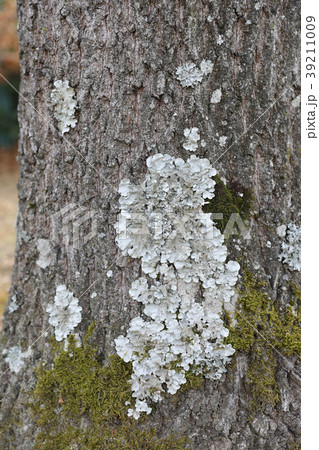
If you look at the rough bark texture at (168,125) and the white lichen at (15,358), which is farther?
the white lichen at (15,358)

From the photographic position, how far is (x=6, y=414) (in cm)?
179

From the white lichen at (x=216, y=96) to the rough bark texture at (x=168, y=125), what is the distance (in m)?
0.01

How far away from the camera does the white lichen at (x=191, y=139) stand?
151 cm

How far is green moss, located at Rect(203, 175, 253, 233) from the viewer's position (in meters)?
1.55

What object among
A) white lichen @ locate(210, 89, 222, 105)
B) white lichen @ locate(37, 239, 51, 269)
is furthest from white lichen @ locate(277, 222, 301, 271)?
white lichen @ locate(37, 239, 51, 269)

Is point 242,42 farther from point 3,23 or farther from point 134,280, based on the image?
point 3,23

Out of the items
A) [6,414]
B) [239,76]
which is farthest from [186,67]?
[6,414]

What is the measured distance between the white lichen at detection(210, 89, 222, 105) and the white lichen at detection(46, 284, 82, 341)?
93 cm

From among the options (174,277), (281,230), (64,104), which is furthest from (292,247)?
(64,104)

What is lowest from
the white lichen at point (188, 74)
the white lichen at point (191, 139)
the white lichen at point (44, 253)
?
the white lichen at point (44, 253)

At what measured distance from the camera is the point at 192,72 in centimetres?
149

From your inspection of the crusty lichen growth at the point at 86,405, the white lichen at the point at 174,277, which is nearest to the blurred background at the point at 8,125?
the crusty lichen growth at the point at 86,405

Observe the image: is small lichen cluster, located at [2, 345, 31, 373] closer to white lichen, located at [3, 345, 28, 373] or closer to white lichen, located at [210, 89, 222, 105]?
white lichen, located at [3, 345, 28, 373]

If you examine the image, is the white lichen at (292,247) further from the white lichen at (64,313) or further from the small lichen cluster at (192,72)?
the white lichen at (64,313)
